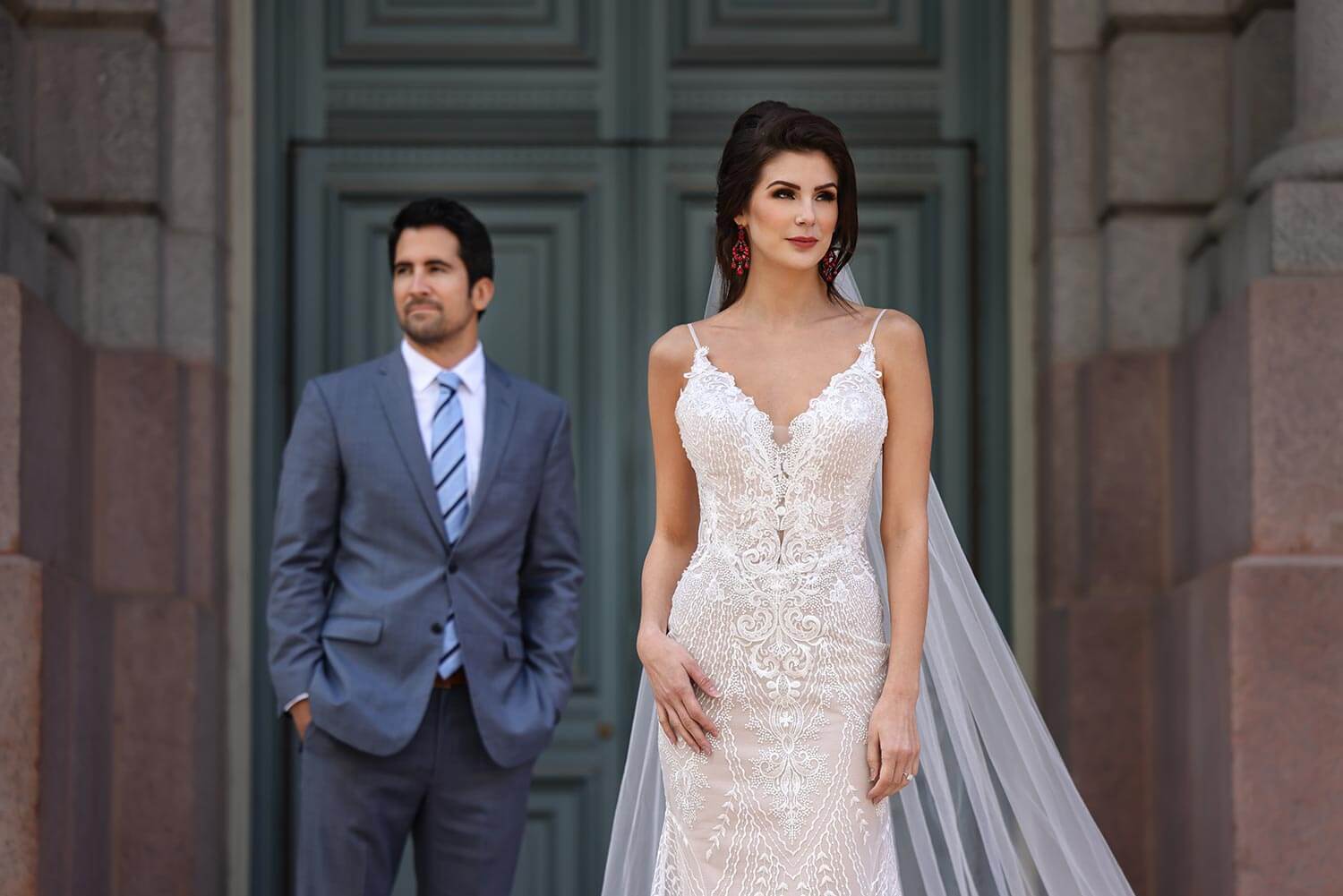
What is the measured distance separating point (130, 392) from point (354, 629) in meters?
2.10

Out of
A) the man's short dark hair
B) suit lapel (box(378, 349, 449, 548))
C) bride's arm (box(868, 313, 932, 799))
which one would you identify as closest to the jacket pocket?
suit lapel (box(378, 349, 449, 548))

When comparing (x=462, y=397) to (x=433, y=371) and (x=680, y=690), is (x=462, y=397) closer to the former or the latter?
(x=433, y=371)

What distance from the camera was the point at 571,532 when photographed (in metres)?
5.33

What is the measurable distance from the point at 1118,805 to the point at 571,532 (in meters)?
2.49

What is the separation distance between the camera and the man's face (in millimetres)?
5324

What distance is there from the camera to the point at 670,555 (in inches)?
170

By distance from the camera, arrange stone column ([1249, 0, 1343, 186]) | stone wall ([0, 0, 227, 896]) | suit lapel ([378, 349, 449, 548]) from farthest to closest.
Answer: stone wall ([0, 0, 227, 896])
stone column ([1249, 0, 1343, 186])
suit lapel ([378, 349, 449, 548])

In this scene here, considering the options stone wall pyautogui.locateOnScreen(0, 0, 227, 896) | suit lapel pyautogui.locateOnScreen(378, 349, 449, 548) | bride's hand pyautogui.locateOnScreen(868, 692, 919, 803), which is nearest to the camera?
bride's hand pyautogui.locateOnScreen(868, 692, 919, 803)

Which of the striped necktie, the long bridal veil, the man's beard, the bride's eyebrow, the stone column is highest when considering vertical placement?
the stone column

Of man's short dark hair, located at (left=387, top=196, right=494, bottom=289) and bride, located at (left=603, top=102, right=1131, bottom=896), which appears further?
man's short dark hair, located at (left=387, top=196, right=494, bottom=289)

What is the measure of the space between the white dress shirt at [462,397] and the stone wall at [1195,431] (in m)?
2.20

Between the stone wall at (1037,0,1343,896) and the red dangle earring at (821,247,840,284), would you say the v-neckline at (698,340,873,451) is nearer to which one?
the red dangle earring at (821,247,840,284)

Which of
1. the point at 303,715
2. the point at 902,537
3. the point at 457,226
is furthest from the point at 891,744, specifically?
the point at 457,226

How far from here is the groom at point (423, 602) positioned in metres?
5.02
